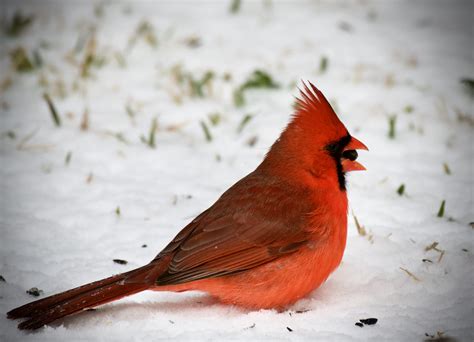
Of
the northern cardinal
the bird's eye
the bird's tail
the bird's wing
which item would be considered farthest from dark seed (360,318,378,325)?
the bird's tail

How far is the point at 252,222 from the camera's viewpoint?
9.17 feet

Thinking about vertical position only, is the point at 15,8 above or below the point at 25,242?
above

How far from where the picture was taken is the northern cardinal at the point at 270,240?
2678 millimetres

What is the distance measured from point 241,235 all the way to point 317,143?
521 mm

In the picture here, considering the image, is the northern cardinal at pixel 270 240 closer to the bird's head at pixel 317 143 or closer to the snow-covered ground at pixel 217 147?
the bird's head at pixel 317 143

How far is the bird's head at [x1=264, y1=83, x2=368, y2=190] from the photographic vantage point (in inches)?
112

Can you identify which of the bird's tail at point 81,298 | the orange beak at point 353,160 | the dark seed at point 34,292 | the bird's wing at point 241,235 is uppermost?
the orange beak at point 353,160

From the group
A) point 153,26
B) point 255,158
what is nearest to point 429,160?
point 255,158

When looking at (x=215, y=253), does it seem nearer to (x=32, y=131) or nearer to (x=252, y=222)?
(x=252, y=222)

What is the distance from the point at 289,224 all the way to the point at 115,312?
820 mm

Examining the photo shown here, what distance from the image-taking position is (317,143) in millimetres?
2861

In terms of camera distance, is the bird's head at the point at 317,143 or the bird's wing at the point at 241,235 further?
the bird's head at the point at 317,143

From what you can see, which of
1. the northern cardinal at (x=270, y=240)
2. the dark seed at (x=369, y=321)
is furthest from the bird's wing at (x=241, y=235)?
the dark seed at (x=369, y=321)

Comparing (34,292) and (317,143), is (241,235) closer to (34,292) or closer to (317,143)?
(317,143)
